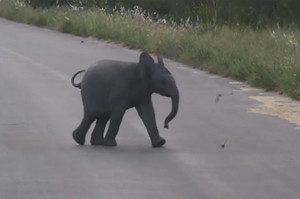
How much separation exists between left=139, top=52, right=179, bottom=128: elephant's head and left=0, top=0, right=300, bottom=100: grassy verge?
20.2ft

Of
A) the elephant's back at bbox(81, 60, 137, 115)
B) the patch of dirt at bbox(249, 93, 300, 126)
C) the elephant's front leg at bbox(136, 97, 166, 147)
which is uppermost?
the elephant's back at bbox(81, 60, 137, 115)

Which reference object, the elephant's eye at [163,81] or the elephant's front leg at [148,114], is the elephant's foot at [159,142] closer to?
the elephant's front leg at [148,114]

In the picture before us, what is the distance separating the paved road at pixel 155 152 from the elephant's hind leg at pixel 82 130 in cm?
14

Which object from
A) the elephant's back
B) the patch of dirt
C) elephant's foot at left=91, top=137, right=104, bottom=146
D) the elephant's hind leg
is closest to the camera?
the elephant's back

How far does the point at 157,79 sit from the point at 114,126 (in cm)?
72

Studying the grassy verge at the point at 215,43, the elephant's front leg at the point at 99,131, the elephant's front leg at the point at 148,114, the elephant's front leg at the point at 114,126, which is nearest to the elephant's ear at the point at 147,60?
the elephant's front leg at the point at 148,114

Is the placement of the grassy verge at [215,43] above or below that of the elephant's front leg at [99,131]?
below

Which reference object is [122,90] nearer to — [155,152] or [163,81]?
[163,81]

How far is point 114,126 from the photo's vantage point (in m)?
12.1

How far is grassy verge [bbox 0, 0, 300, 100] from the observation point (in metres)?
19.6

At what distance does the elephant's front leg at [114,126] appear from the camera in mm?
12000

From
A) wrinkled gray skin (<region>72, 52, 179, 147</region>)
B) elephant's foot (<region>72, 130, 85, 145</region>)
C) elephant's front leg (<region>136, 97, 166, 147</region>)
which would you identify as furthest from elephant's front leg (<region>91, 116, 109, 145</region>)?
elephant's front leg (<region>136, 97, 166, 147</region>)

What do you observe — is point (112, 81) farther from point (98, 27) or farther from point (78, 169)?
point (98, 27)

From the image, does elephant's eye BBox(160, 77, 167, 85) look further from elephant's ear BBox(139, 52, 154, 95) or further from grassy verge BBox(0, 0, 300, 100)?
grassy verge BBox(0, 0, 300, 100)
